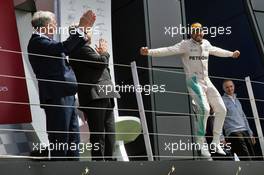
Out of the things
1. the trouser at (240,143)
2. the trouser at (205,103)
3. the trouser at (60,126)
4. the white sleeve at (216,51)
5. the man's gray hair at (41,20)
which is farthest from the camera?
the trouser at (240,143)

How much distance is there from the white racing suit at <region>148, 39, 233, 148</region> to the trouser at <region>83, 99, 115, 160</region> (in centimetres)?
68

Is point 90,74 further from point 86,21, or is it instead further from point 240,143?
point 240,143

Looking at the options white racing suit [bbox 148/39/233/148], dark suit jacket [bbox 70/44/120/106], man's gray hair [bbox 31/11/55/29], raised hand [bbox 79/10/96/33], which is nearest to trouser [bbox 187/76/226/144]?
white racing suit [bbox 148/39/233/148]

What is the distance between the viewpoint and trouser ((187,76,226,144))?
3645 mm

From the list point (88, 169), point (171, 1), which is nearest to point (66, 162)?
point (88, 169)

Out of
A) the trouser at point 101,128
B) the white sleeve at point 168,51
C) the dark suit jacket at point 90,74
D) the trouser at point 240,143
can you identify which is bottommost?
the trouser at point 240,143

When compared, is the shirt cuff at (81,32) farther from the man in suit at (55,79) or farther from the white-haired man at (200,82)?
the white-haired man at (200,82)

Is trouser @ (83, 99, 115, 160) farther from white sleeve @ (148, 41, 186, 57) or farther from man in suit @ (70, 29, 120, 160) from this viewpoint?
white sleeve @ (148, 41, 186, 57)

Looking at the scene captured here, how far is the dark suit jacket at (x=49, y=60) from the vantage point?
2.92 m

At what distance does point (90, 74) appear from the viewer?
3.21 m

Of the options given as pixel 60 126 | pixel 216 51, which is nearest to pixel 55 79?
pixel 60 126

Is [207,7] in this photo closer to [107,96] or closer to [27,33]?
[27,33]

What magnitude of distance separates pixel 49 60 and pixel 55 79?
→ 111mm

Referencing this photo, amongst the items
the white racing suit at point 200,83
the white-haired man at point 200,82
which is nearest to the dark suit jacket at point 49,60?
the white-haired man at point 200,82
